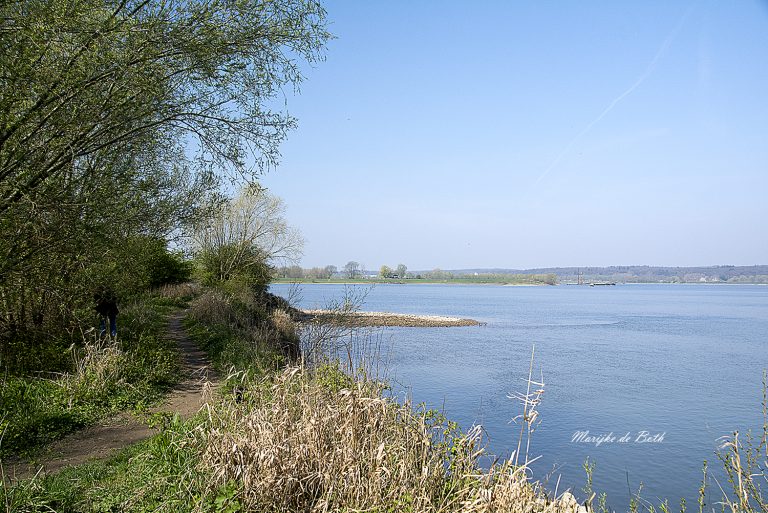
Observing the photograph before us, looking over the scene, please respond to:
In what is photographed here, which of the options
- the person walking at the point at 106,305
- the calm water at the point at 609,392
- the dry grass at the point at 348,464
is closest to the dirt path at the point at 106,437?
the dry grass at the point at 348,464

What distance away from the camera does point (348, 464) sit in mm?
4812

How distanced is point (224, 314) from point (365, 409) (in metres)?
15.9

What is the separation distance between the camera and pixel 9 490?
471 cm

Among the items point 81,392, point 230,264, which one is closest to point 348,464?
point 81,392

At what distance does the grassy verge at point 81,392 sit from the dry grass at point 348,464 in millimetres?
2900

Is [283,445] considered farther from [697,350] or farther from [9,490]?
[697,350]

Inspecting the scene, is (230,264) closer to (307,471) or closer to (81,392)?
(81,392)

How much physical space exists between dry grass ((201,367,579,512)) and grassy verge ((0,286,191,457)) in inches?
114

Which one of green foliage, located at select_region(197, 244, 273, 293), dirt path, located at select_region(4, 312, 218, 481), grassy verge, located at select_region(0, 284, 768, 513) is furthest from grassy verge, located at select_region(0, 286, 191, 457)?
green foliage, located at select_region(197, 244, 273, 293)

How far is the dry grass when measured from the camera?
4.56 meters

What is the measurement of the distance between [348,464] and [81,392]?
5858 millimetres

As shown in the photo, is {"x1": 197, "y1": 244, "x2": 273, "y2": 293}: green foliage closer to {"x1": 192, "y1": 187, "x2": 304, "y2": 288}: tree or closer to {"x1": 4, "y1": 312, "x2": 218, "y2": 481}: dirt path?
{"x1": 192, "y1": 187, "x2": 304, "y2": 288}: tree

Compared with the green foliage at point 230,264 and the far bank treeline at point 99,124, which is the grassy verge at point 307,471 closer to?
the far bank treeline at point 99,124

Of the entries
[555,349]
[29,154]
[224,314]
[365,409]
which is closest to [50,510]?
[365,409]
